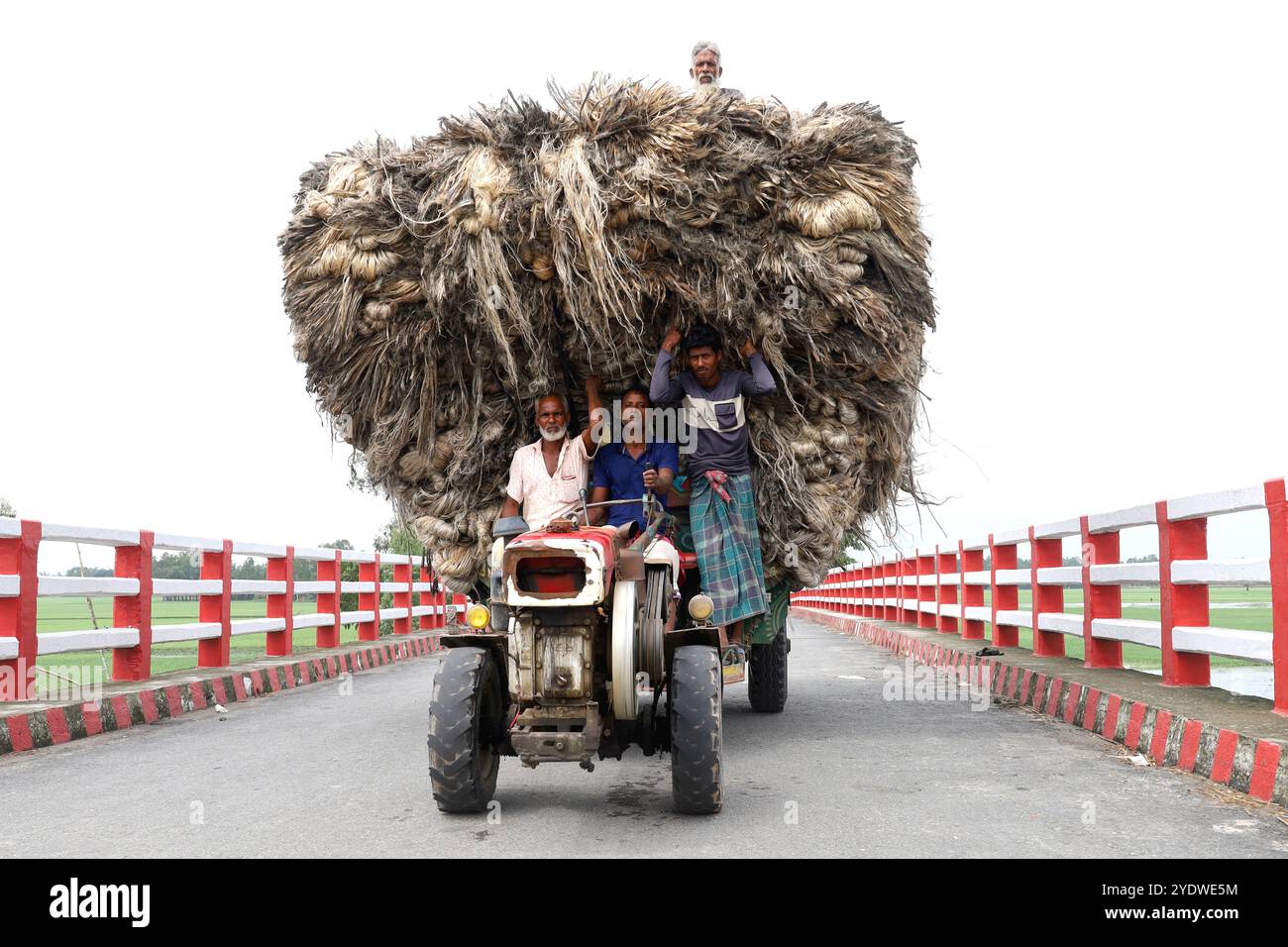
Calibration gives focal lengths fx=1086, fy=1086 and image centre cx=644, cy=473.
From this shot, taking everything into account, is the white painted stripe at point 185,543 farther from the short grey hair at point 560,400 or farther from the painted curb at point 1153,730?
the painted curb at point 1153,730

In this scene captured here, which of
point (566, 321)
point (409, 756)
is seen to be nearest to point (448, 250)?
point (566, 321)

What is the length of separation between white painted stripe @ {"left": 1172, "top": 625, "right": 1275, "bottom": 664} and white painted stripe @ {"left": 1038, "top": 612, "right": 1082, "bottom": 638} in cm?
213

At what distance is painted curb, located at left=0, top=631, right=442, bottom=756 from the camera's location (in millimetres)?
7027

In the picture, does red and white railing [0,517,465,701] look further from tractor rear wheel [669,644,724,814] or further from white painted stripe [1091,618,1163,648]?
white painted stripe [1091,618,1163,648]

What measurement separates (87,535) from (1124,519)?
7.84 metres

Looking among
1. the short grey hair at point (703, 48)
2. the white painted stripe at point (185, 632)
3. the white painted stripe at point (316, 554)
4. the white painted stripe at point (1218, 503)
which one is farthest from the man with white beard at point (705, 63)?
the white painted stripe at point (316, 554)

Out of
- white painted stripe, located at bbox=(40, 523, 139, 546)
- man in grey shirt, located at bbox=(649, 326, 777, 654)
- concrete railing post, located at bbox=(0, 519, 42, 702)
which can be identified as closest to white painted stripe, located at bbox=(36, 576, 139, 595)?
concrete railing post, located at bbox=(0, 519, 42, 702)

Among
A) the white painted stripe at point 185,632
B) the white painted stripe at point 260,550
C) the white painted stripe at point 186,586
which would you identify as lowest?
the white painted stripe at point 185,632

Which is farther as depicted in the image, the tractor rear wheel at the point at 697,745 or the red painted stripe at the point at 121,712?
the red painted stripe at the point at 121,712

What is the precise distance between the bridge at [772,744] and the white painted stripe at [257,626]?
0.09 feet

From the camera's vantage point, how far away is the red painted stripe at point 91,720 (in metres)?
7.59

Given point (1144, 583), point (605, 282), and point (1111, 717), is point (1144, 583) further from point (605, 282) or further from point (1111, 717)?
point (605, 282)

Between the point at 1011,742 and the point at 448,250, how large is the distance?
4618 millimetres

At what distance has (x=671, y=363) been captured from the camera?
6.71 metres
